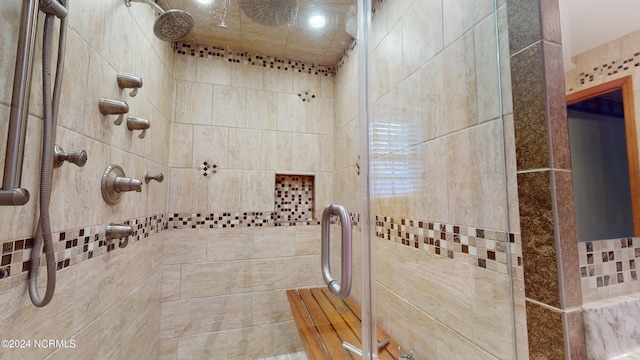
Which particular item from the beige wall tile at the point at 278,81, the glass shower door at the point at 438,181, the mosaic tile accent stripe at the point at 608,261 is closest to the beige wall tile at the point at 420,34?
the glass shower door at the point at 438,181

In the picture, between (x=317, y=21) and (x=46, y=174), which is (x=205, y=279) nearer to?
(x=46, y=174)

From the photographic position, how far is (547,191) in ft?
2.15

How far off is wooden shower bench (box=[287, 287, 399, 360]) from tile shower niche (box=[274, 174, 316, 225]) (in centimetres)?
62

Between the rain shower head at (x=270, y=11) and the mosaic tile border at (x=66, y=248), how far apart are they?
1.50m

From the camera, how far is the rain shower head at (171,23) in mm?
1437

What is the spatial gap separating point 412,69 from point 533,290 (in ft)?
3.24

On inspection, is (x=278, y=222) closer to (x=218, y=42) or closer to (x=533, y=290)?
(x=218, y=42)

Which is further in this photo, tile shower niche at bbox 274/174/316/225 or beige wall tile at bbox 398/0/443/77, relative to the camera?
tile shower niche at bbox 274/174/316/225

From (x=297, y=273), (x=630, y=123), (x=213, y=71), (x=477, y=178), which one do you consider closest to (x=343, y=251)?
(x=477, y=178)

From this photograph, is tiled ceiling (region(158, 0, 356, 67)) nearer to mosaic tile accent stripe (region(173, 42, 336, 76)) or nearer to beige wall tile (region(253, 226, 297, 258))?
mosaic tile accent stripe (region(173, 42, 336, 76))

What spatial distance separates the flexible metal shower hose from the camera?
733 mm

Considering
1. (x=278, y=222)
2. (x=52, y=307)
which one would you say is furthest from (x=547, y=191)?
(x=278, y=222)

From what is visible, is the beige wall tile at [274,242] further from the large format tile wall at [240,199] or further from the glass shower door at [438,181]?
the glass shower door at [438,181]

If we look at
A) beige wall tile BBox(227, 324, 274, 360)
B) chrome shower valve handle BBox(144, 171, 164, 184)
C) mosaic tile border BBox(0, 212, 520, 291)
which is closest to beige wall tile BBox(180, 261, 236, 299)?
beige wall tile BBox(227, 324, 274, 360)
